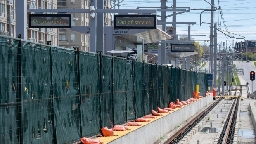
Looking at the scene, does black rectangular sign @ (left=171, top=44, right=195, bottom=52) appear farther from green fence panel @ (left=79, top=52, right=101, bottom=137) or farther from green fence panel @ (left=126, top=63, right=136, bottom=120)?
green fence panel @ (left=79, top=52, right=101, bottom=137)

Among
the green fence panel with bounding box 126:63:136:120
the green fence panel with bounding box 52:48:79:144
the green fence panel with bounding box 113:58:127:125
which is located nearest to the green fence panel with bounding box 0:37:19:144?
the green fence panel with bounding box 52:48:79:144

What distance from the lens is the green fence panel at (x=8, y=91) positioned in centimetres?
1047

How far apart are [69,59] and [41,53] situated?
2166mm

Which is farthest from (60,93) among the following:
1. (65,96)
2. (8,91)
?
(8,91)

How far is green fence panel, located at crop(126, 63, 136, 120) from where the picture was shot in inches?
878

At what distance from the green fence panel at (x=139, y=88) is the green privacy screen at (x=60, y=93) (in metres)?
0.03

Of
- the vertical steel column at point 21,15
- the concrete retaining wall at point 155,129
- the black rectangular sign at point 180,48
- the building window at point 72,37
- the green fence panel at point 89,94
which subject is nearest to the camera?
the green fence panel at point 89,94

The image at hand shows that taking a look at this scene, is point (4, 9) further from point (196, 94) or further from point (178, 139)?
point (178, 139)

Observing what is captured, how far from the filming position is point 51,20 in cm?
3116

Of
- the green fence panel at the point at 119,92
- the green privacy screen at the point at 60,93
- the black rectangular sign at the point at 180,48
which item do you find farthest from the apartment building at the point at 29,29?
the green privacy screen at the point at 60,93

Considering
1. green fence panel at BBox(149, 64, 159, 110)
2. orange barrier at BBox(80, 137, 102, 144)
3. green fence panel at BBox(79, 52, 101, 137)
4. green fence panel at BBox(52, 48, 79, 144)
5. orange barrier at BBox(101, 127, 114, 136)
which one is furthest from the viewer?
green fence panel at BBox(149, 64, 159, 110)

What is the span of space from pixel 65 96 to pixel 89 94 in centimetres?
→ 236

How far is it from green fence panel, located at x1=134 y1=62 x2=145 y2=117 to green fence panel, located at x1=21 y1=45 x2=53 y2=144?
1081 cm

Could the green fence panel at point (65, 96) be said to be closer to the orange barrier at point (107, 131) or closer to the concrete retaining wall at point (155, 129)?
the concrete retaining wall at point (155, 129)
